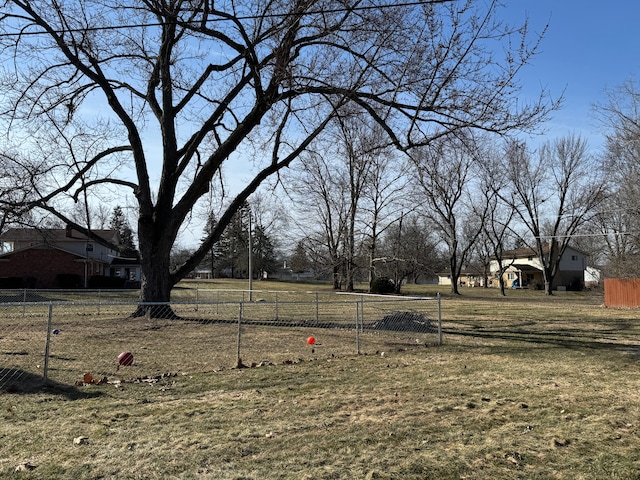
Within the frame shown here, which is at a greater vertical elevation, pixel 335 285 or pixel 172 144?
pixel 172 144

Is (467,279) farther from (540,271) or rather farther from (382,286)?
(382,286)

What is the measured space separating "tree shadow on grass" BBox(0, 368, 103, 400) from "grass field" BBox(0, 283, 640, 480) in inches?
2.2

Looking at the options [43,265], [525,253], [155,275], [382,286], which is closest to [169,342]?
[155,275]

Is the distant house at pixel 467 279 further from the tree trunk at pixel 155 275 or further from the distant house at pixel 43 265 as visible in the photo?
the tree trunk at pixel 155 275

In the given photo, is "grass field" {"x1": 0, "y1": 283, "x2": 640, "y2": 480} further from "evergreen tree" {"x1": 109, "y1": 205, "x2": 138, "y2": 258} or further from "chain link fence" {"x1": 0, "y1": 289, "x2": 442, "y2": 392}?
"evergreen tree" {"x1": 109, "y1": 205, "x2": 138, "y2": 258}

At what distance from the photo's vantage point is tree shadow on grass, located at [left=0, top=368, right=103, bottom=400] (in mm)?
6262

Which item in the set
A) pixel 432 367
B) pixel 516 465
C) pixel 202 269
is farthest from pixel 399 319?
pixel 202 269

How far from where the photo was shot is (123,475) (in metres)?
3.64

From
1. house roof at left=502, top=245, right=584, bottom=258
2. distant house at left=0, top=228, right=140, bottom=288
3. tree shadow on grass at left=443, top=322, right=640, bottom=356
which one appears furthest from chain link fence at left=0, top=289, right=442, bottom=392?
house roof at left=502, top=245, right=584, bottom=258

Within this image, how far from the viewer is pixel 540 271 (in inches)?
2557

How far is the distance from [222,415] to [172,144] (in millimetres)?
12800

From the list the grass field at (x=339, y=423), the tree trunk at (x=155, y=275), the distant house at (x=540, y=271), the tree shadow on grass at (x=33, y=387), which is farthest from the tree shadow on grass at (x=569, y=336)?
the distant house at (x=540, y=271)

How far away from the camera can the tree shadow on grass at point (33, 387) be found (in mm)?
6262

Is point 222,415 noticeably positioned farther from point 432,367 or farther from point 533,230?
point 533,230
